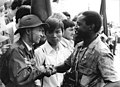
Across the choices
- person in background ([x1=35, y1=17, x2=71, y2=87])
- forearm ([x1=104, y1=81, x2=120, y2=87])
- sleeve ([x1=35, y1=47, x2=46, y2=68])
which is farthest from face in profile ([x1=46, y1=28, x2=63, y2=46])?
forearm ([x1=104, y1=81, x2=120, y2=87])

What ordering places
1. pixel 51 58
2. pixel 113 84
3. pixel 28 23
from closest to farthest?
pixel 113 84 < pixel 28 23 < pixel 51 58

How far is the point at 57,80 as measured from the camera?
12.6 feet

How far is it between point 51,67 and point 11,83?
1.61 ft

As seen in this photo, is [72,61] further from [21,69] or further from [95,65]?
[21,69]

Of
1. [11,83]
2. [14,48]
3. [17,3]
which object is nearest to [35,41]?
[14,48]

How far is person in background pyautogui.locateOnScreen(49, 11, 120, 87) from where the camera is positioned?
291 cm

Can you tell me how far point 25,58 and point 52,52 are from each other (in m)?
0.85

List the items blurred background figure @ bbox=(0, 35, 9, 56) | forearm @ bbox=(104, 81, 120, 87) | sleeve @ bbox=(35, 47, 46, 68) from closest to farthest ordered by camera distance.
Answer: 1. blurred background figure @ bbox=(0, 35, 9, 56)
2. forearm @ bbox=(104, 81, 120, 87)
3. sleeve @ bbox=(35, 47, 46, 68)

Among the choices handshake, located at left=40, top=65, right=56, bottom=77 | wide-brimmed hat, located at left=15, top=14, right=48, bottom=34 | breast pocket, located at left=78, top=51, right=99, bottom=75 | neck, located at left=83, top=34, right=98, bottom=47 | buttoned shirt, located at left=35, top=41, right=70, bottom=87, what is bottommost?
buttoned shirt, located at left=35, top=41, right=70, bottom=87

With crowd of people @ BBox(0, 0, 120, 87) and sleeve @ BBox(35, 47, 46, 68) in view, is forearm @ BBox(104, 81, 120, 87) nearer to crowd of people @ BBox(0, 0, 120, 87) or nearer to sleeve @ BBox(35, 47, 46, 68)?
crowd of people @ BBox(0, 0, 120, 87)

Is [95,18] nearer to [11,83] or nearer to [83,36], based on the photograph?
[83,36]

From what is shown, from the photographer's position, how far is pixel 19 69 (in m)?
3.03

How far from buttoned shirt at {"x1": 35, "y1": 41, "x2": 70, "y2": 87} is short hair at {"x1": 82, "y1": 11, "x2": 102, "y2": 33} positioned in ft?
2.73

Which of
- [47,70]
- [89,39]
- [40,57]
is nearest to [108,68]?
[89,39]
